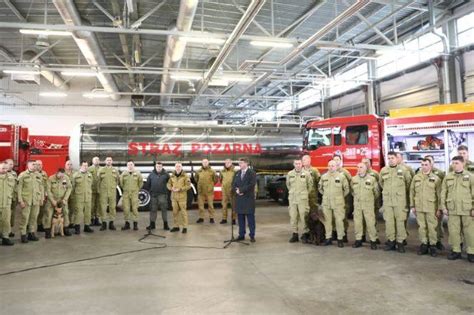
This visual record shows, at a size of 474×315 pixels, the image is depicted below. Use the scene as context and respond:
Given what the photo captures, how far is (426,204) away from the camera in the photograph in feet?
19.7

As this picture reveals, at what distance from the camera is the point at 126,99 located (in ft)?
69.2

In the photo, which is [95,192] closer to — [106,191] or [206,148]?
[106,191]

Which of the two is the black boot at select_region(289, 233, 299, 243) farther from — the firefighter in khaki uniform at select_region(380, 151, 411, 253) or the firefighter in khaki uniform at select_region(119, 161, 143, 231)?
the firefighter in khaki uniform at select_region(119, 161, 143, 231)

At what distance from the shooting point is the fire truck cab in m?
9.82

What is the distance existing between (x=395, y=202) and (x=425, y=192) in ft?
1.72

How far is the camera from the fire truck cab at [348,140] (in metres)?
9.82

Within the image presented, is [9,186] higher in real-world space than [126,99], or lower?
lower

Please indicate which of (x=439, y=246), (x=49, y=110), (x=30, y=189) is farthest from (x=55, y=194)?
(x=49, y=110)

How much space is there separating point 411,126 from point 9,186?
9.32 m

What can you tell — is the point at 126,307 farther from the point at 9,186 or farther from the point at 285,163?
the point at 285,163

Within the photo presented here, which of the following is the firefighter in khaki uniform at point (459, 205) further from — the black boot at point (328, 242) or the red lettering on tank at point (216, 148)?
the red lettering on tank at point (216, 148)

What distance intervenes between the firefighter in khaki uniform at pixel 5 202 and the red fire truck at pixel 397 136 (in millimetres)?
7900

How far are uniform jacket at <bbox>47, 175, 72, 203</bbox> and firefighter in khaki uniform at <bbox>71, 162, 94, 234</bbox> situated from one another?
0.30m

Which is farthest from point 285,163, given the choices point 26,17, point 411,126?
point 26,17
